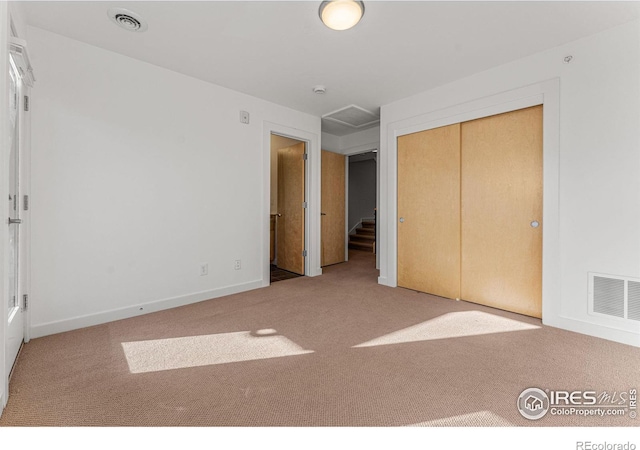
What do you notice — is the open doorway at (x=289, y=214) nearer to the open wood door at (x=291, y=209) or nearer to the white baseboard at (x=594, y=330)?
the open wood door at (x=291, y=209)

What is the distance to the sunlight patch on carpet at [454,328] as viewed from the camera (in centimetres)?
235

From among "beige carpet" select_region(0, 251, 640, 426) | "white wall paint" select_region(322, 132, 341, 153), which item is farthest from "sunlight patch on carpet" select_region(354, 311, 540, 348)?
"white wall paint" select_region(322, 132, 341, 153)

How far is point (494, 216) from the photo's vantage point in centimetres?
306

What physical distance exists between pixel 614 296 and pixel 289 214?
396 centimetres

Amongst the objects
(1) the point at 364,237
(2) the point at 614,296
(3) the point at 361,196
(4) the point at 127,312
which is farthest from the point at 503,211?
(3) the point at 361,196

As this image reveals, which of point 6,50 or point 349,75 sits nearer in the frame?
point 6,50

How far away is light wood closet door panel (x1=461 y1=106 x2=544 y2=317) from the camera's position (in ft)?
9.18

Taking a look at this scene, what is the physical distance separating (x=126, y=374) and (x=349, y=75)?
3.24 metres

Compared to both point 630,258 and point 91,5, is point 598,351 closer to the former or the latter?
point 630,258

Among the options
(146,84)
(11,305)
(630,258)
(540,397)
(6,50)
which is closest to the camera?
(6,50)

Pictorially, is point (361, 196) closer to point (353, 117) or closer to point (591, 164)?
point (353, 117)

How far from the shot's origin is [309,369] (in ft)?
6.18

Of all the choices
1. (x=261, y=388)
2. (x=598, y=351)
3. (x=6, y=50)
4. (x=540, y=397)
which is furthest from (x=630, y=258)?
(x=6, y=50)

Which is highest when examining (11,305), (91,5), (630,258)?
(91,5)
